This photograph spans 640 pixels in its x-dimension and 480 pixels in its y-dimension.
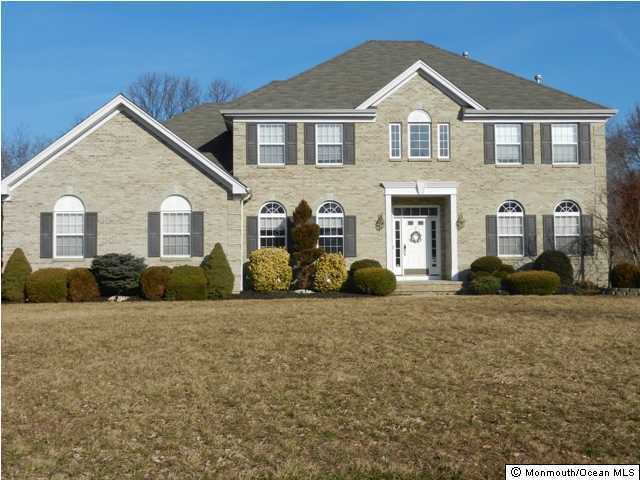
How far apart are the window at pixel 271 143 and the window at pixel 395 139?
4020 mm

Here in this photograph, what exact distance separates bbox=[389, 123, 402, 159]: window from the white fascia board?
111cm

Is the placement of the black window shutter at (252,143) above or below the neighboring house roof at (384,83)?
below

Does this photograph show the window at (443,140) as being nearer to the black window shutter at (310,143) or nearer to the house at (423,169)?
the house at (423,169)

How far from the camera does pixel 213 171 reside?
71.7 feet

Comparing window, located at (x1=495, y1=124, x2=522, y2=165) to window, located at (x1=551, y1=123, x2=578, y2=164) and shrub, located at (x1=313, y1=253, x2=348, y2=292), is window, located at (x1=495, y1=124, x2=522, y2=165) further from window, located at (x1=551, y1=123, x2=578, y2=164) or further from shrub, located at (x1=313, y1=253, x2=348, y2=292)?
shrub, located at (x1=313, y1=253, x2=348, y2=292)

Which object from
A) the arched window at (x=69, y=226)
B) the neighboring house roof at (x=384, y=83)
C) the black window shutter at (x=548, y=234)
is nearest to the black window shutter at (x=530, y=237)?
the black window shutter at (x=548, y=234)

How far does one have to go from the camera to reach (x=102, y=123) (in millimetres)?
22031

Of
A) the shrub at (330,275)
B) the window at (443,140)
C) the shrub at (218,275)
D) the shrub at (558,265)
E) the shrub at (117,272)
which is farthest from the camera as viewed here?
the window at (443,140)

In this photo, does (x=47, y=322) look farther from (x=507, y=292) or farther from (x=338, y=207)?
(x=507, y=292)

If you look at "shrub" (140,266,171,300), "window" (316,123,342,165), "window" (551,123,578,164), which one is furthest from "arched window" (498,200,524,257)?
"shrub" (140,266,171,300)

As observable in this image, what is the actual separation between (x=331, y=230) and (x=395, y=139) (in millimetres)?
4166

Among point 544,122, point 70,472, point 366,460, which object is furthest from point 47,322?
point 544,122

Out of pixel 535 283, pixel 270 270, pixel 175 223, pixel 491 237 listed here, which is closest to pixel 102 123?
pixel 175 223

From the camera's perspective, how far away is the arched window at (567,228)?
2367 centimetres
